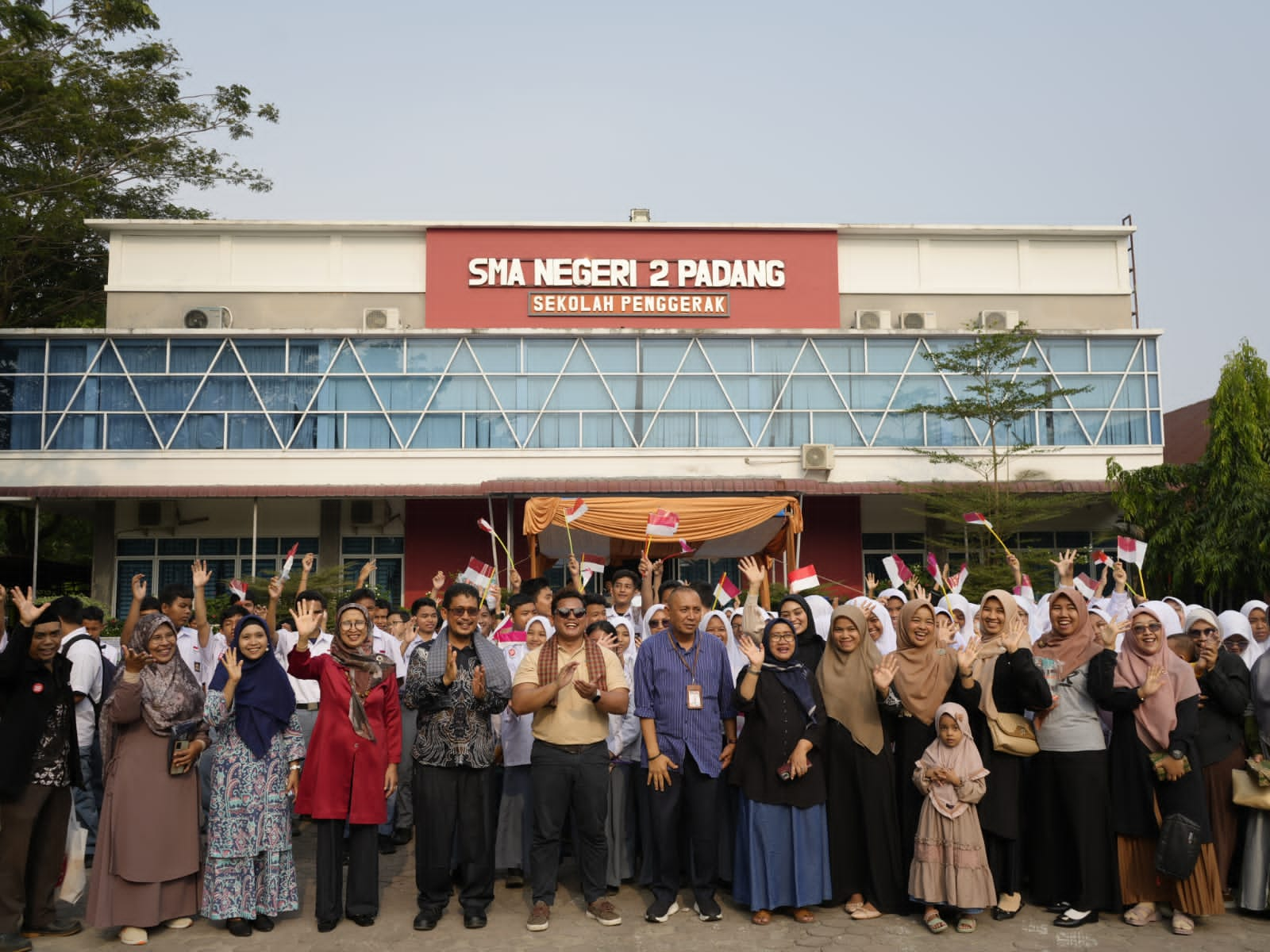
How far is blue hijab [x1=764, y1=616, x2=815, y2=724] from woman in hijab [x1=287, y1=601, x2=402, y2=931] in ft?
6.22

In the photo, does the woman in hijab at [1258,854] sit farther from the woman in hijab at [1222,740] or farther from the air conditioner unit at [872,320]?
the air conditioner unit at [872,320]

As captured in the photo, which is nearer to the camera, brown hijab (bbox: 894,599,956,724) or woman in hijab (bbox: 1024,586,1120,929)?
woman in hijab (bbox: 1024,586,1120,929)

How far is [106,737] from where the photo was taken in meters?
5.45

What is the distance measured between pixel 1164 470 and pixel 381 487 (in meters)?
13.1

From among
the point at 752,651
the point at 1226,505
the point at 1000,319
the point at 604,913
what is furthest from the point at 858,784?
the point at 1000,319

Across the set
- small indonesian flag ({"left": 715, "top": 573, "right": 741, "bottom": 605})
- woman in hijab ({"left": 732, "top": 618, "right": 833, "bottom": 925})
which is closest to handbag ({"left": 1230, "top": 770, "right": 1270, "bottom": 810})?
woman in hijab ({"left": 732, "top": 618, "right": 833, "bottom": 925})

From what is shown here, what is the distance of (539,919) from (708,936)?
83 cm

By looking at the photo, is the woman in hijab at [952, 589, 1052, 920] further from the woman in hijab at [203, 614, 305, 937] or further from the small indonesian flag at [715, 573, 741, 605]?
the small indonesian flag at [715, 573, 741, 605]

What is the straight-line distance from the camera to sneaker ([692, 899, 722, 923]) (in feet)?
18.3

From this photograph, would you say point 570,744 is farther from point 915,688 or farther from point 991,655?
point 991,655

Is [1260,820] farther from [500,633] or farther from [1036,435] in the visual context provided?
[1036,435]

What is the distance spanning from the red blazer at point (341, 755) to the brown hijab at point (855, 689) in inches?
87.8

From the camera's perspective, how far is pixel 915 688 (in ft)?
18.5

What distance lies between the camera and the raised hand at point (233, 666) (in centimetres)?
543
